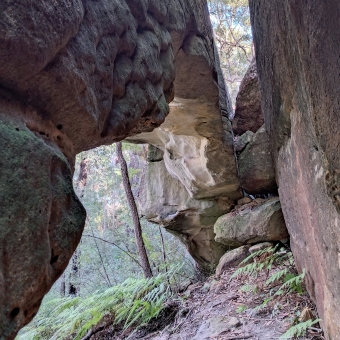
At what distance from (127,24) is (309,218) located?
90.0 inches

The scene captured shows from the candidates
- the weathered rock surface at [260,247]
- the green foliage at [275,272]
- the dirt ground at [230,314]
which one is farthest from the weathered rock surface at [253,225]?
the dirt ground at [230,314]

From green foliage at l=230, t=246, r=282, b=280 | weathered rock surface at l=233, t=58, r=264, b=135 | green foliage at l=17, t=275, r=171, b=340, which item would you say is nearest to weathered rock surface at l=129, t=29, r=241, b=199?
weathered rock surface at l=233, t=58, r=264, b=135

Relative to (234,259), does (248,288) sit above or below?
below

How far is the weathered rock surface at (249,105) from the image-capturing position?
6.10 metres

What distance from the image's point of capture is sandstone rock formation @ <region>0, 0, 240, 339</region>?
1.30m

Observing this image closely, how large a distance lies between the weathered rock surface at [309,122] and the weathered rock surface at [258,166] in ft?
4.33

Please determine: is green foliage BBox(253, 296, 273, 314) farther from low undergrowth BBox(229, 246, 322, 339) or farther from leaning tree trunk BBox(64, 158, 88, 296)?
leaning tree trunk BBox(64, 158, 88, 296)

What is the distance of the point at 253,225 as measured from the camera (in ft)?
18.4

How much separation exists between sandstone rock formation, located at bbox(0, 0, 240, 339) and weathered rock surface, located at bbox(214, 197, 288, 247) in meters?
3.15

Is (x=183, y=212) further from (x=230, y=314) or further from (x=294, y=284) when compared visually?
(x=294, y=284)

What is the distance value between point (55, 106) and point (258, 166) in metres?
4.57

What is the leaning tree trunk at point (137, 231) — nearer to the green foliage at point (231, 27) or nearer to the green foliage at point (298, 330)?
the green foliage at point (298, 330)

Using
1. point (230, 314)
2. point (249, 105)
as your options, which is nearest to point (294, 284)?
point (230, 314)

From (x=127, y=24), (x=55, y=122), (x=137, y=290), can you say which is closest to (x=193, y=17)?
(x=127, y=24)
